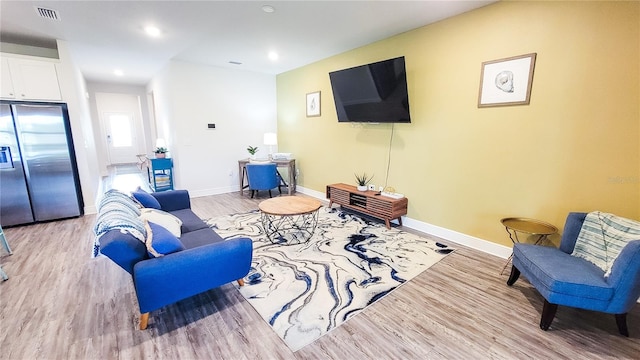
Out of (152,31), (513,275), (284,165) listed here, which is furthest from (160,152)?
(513,275)

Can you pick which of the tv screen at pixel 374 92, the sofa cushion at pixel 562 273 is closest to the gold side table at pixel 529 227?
the sofa cushion at pixel 562 273

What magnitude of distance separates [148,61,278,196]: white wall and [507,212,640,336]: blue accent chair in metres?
5.18

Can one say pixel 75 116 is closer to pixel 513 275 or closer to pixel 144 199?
pixel 144 199

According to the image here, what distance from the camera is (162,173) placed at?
5.60 m

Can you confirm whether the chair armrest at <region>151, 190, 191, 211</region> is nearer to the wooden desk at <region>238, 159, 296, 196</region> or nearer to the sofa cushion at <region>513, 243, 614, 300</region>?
the wooden desk at <region>238, 159, 296, 196</region>

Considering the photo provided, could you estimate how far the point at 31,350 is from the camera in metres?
1.62

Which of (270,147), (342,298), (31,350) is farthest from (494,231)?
(270,147)

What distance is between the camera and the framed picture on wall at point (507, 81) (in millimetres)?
2498

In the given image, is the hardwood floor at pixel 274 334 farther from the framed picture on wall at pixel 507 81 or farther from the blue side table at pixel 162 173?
the blue side table at pixel 162 173

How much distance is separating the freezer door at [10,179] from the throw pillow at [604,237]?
6.29 metres

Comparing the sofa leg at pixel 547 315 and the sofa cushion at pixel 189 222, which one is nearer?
the sofa leg at pixel 547 315

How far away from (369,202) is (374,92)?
60.6 inches

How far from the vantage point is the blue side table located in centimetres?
539

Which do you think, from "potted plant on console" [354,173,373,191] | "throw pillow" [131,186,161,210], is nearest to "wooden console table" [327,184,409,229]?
"potted plant on console" [354,173,373,191]
